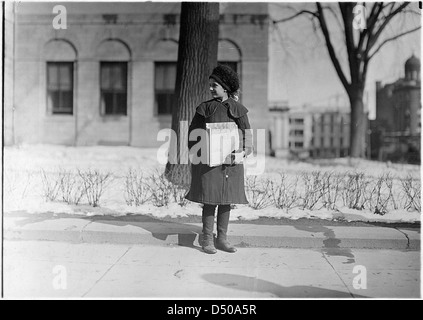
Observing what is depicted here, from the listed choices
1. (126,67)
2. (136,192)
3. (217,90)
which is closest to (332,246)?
(217,90)

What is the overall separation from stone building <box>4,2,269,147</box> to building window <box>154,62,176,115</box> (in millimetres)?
28

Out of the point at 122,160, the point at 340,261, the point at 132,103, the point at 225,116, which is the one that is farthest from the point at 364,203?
the point at 132,103

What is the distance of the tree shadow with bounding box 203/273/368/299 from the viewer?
13.0ft

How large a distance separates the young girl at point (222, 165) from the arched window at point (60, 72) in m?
7.47

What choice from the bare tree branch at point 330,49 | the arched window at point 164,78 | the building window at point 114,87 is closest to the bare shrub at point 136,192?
the bare tree branch at point 330,49

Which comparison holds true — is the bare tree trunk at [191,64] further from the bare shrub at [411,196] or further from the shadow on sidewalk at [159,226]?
the bare shrub at [411,196]

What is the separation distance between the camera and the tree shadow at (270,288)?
3.95 meters

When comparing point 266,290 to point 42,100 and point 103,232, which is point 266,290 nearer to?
point 103,232

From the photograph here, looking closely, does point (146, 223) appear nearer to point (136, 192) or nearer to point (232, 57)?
point (136, 192)

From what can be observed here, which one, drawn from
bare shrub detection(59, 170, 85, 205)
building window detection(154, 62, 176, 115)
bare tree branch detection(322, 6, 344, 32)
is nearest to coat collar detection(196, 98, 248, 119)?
bare shrub detection(59, 170, 85, 205)

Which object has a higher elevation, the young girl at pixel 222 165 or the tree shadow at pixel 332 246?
the young girl at pixel 222 165

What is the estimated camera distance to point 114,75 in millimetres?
12773

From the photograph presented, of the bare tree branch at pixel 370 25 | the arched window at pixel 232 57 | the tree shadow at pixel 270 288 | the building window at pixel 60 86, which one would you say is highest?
the bare tree branch at pixel 370 25
